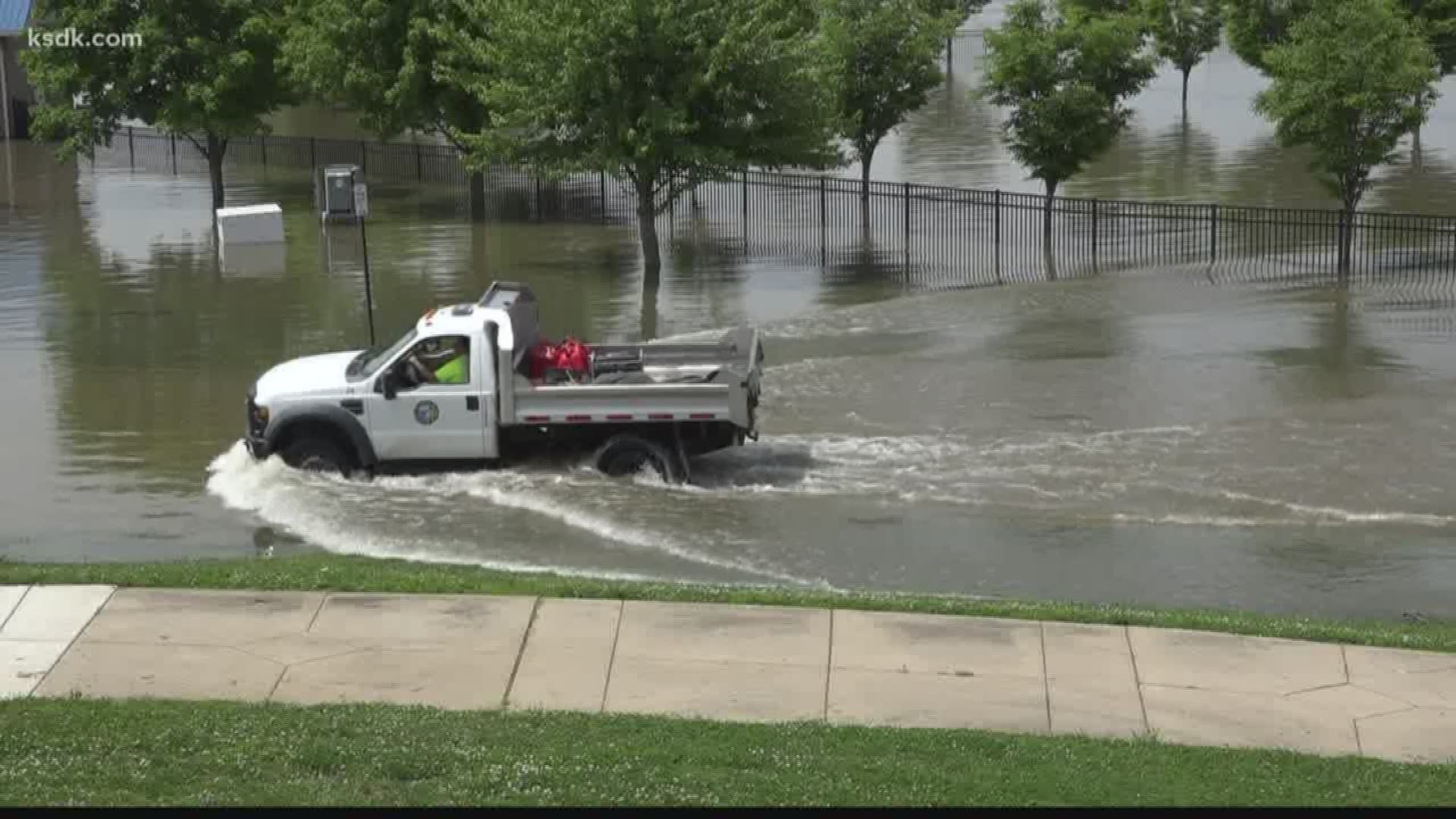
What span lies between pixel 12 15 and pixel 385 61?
73.0ft

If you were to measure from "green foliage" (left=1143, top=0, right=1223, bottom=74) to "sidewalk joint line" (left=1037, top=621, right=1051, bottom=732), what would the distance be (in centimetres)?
4958

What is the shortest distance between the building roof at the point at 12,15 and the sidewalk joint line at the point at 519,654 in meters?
44.7

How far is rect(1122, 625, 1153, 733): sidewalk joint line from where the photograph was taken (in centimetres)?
1122

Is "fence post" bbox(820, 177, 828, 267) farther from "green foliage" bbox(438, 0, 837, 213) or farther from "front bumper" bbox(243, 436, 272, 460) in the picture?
"front bumper" bbox(243, 436, 272, 460)

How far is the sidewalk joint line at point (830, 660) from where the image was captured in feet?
38.0

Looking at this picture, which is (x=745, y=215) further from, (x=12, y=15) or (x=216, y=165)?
(x=12, y=15)

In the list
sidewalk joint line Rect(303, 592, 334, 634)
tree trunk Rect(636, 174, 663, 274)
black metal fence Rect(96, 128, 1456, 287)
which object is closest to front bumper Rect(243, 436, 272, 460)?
sidewalk joint line Rect(303, 592, 334, 634)

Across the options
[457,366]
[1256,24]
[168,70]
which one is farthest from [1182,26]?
[457,366]

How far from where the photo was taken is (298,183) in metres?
44.4

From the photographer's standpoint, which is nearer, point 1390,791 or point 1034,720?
point 1390,791

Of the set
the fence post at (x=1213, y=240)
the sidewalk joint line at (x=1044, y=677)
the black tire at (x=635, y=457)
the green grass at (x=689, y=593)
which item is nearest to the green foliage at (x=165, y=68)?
the fence post at (x=1213, y=240)

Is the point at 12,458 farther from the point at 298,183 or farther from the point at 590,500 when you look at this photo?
the point at 298,183

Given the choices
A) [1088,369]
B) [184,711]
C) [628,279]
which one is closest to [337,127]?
[628,279]

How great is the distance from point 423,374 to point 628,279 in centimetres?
1350
